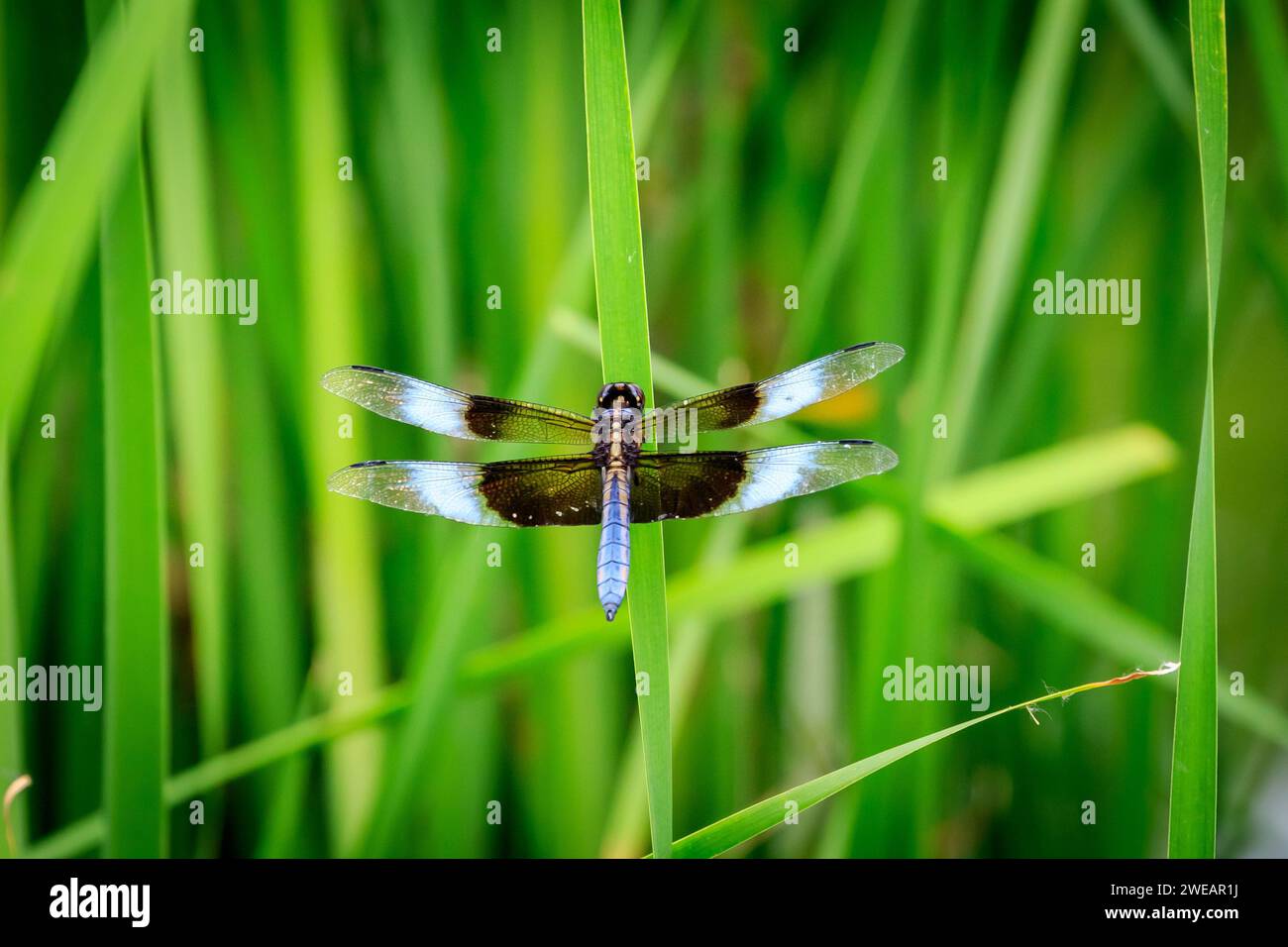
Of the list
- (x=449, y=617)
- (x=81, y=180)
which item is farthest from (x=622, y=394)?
(x=81, y=180)

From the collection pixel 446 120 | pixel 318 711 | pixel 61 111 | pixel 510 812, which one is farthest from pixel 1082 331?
pixel 61 111

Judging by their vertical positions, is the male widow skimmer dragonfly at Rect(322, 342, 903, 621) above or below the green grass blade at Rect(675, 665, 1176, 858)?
above

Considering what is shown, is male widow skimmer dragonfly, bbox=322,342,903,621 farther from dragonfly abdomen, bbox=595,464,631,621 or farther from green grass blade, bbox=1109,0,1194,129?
green grass blade, bbox=1109,0,1194,129

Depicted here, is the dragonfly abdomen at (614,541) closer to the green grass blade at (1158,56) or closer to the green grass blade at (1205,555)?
the green grass blade at (1205,555)

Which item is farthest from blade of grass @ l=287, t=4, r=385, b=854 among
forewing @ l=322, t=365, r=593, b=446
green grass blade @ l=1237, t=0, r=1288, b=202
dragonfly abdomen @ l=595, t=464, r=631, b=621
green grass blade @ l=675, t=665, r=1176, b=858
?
green grass blade @ l=1237, t=0, r=1288, b=202

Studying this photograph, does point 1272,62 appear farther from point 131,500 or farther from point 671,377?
point 131,500

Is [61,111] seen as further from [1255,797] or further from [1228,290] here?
[1255,797]
